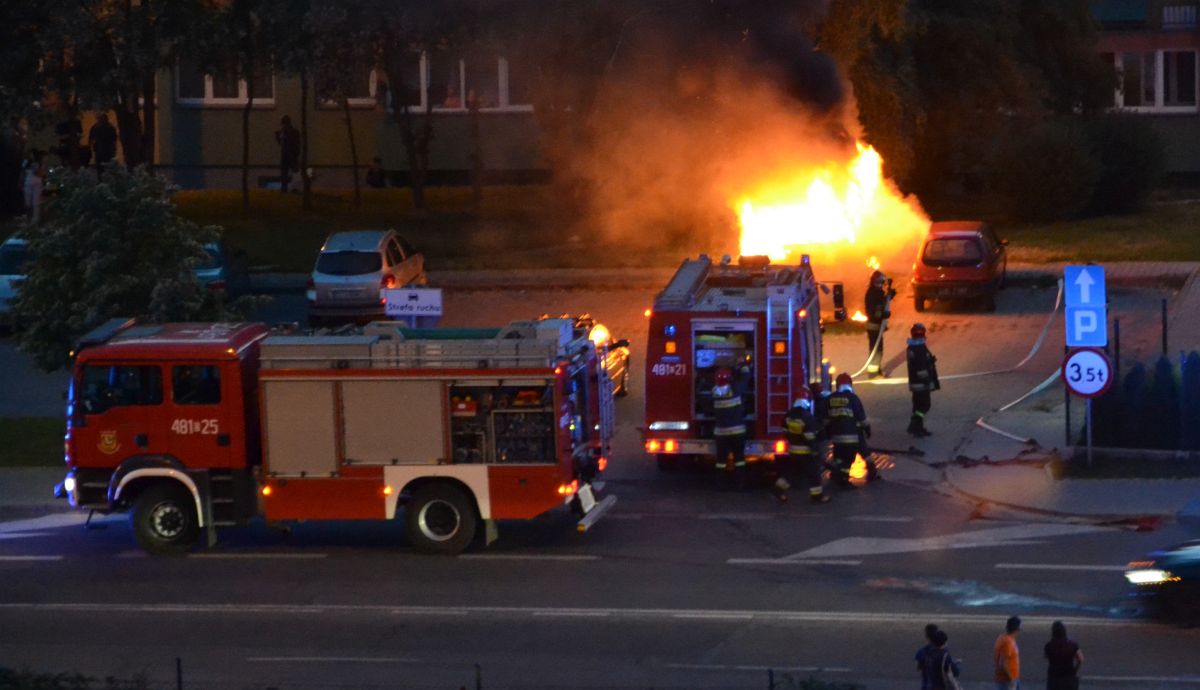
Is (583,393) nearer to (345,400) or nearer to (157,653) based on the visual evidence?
(345,400)

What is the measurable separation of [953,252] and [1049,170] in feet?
30.6

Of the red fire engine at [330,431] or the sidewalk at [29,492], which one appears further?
the sidewalk at [29,492]

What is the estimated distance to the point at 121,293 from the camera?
2028cm

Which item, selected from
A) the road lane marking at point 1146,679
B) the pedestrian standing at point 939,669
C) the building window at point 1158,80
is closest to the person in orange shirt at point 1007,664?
the pedestrian standing at point 939,669

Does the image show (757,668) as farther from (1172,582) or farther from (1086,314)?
(1086,314)

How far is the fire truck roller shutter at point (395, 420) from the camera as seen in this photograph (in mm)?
15633

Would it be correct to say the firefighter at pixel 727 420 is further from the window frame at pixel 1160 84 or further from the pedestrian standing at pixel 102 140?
the window frame at pixel 1160 84

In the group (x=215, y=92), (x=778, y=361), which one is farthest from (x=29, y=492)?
(x=215, y=92)

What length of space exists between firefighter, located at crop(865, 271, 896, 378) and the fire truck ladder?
587 cm

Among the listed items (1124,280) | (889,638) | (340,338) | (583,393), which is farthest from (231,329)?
(1124,280)

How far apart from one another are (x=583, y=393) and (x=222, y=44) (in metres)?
20.1

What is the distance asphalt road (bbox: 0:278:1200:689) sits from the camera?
40.6 feet

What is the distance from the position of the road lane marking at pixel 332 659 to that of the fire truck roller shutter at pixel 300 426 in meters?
3.10

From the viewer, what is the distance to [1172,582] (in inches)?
497
